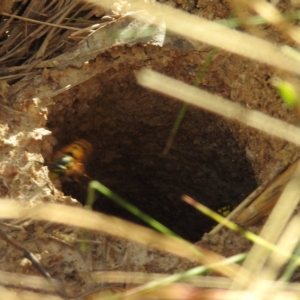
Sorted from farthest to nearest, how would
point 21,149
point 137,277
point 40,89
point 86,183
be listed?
1. point 86,183
2. point 40,89
3. point 21,149
4. point 137,277

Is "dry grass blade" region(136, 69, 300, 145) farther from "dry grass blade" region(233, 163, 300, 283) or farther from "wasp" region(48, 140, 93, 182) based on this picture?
"dry grass blade" region(233, 163, 300, 283)

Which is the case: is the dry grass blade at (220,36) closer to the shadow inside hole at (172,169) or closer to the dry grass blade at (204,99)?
the dry grass blade at (204,99)

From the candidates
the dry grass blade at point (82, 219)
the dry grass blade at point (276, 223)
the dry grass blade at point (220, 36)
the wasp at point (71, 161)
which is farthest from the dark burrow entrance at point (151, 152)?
the dry grass blade at point (276, 223)

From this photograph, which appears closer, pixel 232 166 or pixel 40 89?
pixel 40 89

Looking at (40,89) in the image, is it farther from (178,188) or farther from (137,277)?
(178,188)

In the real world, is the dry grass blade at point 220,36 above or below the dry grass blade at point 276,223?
above

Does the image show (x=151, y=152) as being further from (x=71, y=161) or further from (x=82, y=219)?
(x=82, y=219)

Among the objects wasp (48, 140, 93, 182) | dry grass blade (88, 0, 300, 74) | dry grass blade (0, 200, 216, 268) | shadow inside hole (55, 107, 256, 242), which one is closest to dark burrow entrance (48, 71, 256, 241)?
shadow inside hole (55, 107, 256, 242)

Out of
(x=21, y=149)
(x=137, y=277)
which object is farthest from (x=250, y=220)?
(x=21, y=149)
